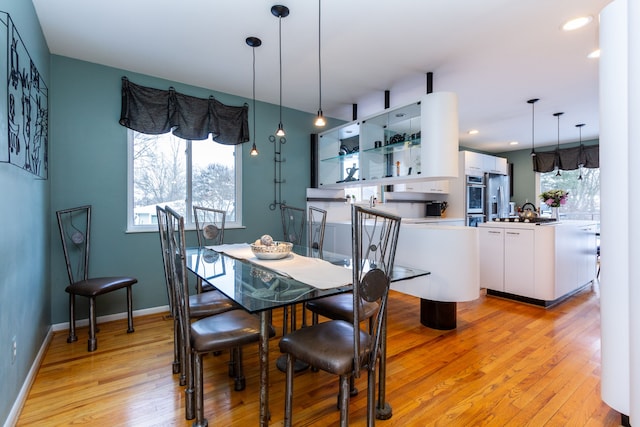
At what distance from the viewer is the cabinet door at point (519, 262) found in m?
3.44

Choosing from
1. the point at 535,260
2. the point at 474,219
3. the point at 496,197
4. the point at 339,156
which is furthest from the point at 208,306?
the point at 496,197

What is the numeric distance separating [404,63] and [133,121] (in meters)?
2.68

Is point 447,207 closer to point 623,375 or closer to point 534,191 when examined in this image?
point 534,191

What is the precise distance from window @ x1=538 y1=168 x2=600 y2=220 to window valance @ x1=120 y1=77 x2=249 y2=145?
20.3 ft

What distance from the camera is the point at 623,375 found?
137 centimetres

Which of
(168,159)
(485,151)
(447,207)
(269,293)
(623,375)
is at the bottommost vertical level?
(623,375)

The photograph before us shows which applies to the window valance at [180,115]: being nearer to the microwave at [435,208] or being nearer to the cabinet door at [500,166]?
the microwave at [435,208]

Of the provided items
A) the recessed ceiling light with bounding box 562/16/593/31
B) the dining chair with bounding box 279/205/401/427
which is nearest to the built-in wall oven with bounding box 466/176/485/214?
the recessed ceiling light with bounding box 562/16/593/31

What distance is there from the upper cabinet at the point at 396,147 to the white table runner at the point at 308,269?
4.90 feet

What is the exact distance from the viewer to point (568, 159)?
6.03m

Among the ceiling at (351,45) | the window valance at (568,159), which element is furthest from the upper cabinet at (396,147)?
the window valance at (568,159)

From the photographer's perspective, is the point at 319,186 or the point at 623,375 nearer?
the point at 623,375

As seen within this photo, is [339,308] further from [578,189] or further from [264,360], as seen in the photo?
[578,189]

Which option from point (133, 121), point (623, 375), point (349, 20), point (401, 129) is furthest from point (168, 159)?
point (623, 375)
